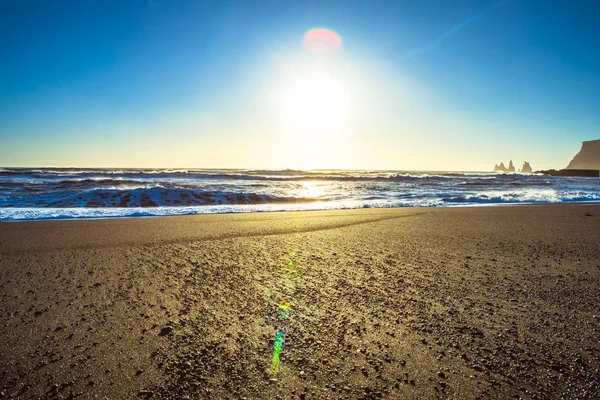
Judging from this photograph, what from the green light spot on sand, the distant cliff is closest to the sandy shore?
the green light spot on sand

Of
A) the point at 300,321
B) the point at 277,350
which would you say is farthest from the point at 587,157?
the point at 277,350

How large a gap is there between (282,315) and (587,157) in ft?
854

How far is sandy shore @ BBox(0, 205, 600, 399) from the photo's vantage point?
1.66 m

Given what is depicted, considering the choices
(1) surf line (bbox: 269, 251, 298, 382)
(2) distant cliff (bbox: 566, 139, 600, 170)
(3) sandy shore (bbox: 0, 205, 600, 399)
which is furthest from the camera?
(2) distant cliff (bbox: 566, 139, 600, 170)

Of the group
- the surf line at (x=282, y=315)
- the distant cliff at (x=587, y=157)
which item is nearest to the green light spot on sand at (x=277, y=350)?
the surf line at (x=282, y=315)

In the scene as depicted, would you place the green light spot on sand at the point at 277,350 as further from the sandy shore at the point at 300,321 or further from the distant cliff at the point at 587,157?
the distant cliff at the point at 587,157

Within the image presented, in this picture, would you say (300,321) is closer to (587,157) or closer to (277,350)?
(277,350)

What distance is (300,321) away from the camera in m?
2.33

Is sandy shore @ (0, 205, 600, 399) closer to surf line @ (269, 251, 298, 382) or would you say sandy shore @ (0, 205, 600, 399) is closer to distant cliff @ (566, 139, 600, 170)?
surf line @ (269, 251, 298, 382)

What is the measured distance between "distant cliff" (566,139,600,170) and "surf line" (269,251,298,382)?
248464 mm

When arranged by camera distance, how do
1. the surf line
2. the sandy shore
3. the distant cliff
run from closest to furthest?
the sandy shore
the surf line
the distant cliff

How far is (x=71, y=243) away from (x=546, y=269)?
22.8 ft

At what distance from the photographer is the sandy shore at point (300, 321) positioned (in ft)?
5.45

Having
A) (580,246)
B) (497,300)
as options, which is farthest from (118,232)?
(580,246)
